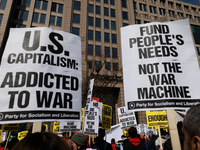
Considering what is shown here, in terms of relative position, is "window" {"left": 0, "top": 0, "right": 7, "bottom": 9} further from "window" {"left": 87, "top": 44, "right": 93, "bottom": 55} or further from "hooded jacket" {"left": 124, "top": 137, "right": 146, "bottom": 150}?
"hooded jacket" {"left": 124, "top": 137, "right": 146, "bottom": 150}

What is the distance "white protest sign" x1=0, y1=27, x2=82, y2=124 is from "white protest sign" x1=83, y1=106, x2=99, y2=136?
314 cm

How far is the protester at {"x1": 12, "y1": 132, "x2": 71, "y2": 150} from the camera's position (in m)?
0.94

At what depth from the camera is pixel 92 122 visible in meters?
6.13

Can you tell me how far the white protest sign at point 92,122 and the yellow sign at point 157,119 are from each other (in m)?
3.21

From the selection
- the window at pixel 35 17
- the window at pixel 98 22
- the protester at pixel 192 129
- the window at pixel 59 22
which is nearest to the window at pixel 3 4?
the window at pixel 35 17

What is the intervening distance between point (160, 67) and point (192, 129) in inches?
92.4

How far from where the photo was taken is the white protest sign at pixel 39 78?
2.57 metres

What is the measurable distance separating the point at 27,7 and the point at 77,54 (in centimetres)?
2778

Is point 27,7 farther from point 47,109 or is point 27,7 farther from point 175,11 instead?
point 175,11

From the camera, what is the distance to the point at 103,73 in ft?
78.2

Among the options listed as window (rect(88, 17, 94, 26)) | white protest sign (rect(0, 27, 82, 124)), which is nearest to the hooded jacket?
white protest sign (rect(0, 27, 82, 124))

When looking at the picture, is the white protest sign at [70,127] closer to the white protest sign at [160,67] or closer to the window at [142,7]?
the white protest sign at [160,67]

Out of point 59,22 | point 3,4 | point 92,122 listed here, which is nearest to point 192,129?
point 92,122

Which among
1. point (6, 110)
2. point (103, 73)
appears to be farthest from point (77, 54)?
point (103, 73)
